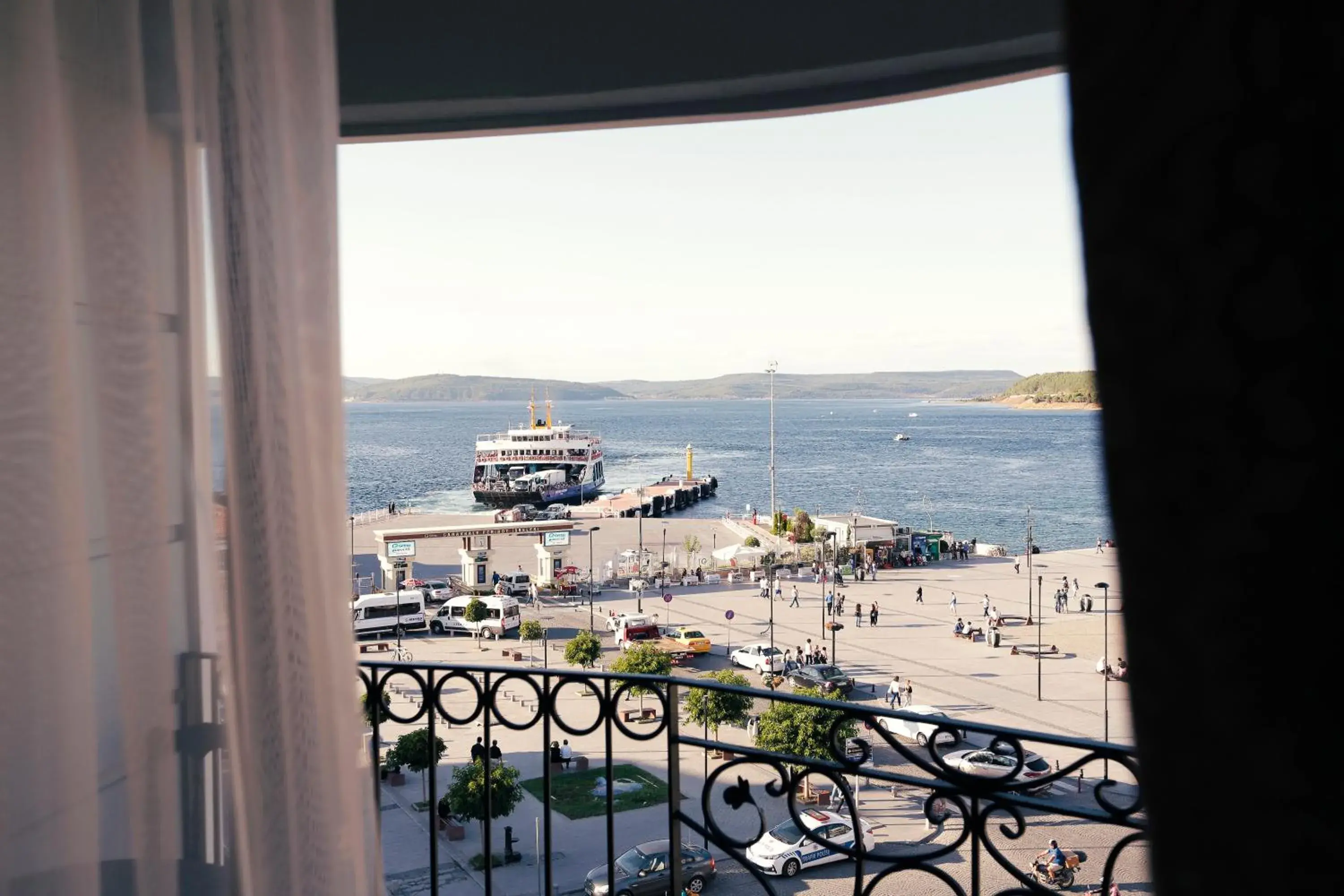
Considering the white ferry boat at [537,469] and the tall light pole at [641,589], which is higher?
the white ferry boat at [537,469]

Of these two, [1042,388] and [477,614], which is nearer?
[477,614]

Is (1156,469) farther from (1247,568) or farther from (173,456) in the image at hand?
(173,456)

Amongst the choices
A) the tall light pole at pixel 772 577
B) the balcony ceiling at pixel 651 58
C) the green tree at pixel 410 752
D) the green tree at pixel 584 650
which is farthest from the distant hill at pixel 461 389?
the balcony ceiling at pixel 651 58

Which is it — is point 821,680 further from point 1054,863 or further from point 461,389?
point 461,389

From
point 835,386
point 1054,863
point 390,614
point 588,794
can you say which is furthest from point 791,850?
point 835,386

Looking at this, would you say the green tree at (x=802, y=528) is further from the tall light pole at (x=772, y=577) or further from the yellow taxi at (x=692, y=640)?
the yellow taxi at (x=692, y=640)

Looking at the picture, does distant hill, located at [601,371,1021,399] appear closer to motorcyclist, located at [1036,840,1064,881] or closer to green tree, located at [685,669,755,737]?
green tree, located at [685,669,755,737]
